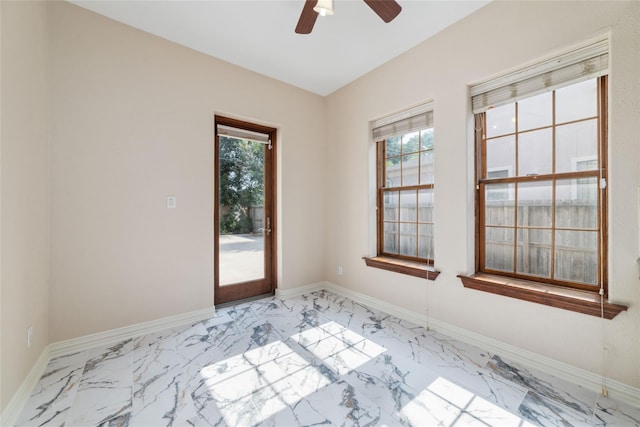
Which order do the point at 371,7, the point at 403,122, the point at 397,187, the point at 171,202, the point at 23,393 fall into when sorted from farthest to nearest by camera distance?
1. the point at 397,187
2. the point at 403,122
3. the point at 171,202
4. the point at 371,7
5. the point at 23,393

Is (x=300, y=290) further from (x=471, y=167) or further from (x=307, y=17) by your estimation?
(x=307, y=17)

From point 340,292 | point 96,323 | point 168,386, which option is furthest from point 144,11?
point 340,292

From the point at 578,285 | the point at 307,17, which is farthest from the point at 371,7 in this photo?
the point at 578,285

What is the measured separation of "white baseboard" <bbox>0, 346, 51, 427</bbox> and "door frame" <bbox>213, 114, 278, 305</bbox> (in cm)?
147

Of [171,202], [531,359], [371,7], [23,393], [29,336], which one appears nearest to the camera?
[23,393]

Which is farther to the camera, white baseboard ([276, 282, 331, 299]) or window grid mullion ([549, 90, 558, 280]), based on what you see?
white baseboard ([276, 282, 331, 299])

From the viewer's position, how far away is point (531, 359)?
81.0 inches

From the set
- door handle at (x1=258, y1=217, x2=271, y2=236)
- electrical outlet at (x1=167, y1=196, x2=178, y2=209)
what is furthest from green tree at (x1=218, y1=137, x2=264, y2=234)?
electrical outlet at (x1=167, y1=196, x2=178, y2=209)

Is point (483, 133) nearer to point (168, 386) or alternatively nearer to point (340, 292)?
point (340, 292)

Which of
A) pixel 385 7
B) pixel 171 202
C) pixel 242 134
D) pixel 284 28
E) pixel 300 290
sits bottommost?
pixel 300 290

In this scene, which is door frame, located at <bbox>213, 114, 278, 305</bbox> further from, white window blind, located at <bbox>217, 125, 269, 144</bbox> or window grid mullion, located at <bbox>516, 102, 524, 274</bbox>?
window grid mullion, located at <bbox>516, 102, 524, 274</bbox>

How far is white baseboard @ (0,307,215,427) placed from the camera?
1.56 meters

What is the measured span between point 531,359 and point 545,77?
221cm

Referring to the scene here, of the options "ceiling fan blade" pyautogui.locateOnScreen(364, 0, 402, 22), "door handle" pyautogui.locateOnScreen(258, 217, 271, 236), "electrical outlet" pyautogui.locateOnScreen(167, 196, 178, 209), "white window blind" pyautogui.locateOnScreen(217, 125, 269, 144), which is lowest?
"door handle" pyautogui.locateOnScreen(258, 217, 271, 236)
